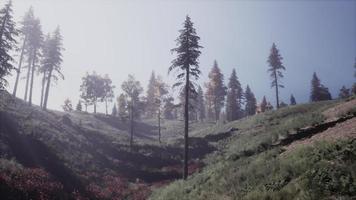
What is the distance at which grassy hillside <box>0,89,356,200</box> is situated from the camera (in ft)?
45.7

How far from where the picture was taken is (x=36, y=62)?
2456 inches

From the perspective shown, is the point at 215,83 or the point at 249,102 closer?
the point at 215,83

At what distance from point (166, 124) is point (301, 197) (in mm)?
76955

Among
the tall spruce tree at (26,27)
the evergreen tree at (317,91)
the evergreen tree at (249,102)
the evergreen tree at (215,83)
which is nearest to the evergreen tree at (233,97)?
the evergreen tree at (215,83)

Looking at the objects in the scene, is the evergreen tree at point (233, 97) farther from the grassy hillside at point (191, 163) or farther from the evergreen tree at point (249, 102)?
the grassy hillside at point (191, 163)

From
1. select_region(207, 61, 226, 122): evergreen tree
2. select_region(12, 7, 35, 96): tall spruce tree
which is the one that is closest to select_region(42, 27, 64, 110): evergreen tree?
select_region(12, 7, 35, 96): tall spruce tree

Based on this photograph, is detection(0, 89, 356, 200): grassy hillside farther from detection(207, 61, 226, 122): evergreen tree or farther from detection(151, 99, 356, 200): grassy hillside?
detection(207, 61, 226, 122): evergreen tree

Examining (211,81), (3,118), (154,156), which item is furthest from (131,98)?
(211,81)

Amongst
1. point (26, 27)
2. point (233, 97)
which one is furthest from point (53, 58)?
point (233, 97)

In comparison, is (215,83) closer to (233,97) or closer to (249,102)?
(233,97)

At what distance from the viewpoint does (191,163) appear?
134 feet

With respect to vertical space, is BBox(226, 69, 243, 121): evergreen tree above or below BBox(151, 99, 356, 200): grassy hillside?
above

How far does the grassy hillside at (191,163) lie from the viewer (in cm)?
1392

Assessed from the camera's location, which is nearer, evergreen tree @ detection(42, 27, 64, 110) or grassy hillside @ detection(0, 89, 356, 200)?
grassy hillside @ detection(0, 89, 356, 200)
